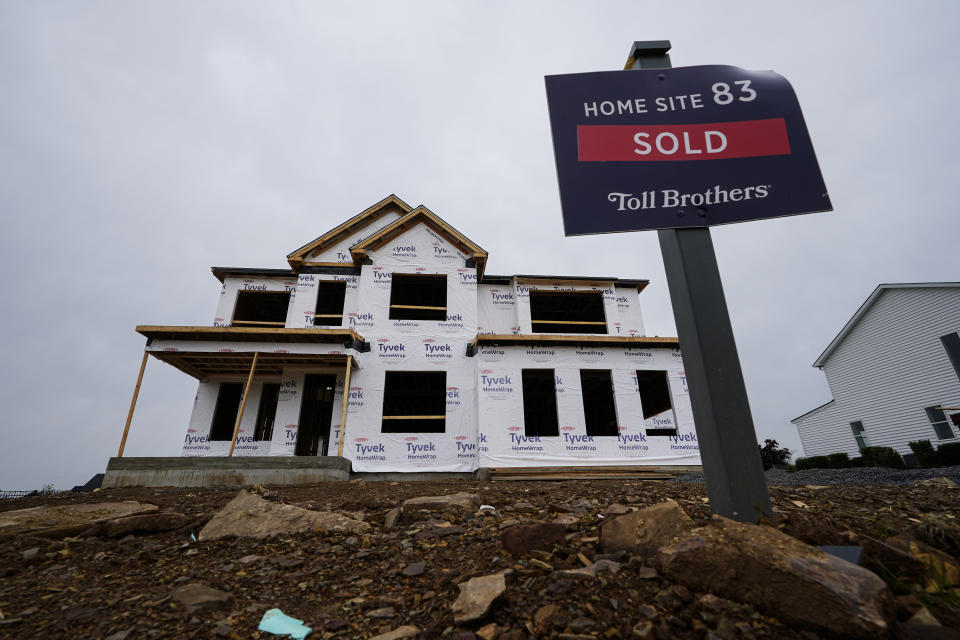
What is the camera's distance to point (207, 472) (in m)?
10.3

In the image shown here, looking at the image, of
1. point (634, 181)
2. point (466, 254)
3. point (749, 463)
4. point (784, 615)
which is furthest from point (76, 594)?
point (466, 254)

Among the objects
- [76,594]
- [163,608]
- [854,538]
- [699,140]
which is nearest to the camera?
[854,538]

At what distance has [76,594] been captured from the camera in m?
2.95

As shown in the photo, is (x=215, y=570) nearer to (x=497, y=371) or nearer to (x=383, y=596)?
(x=383, y=596)

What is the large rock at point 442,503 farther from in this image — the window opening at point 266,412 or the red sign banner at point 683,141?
the window opening at point 266,412

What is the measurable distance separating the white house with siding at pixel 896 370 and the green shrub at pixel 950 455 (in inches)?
41.2

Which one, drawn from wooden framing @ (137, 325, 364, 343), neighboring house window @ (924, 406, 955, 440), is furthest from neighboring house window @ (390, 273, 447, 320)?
neighboring house window @ (924, 406, 955, 440)

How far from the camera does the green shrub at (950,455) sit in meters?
13.3

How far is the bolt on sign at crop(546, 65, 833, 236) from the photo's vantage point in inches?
117

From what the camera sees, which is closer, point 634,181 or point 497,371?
point 634,181

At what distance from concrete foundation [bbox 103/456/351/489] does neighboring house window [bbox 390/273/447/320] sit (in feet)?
18.7

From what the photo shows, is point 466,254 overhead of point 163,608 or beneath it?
overhead

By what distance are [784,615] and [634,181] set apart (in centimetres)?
258

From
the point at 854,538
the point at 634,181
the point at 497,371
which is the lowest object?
the point at 854,538
